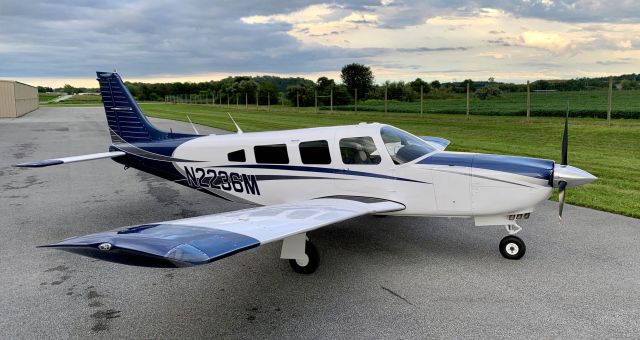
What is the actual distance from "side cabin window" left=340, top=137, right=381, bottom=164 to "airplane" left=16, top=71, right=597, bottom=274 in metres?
0.02

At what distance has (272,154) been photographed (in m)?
7.88

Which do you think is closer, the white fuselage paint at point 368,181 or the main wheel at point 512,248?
the white fuselage paint at point 368,181

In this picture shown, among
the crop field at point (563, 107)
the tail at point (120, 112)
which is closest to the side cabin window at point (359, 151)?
the tail at point (120, 112)

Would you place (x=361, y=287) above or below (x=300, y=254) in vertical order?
below

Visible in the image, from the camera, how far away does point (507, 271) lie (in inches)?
249

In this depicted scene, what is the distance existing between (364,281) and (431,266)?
1.08m

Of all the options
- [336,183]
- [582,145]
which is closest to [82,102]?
[582,145]

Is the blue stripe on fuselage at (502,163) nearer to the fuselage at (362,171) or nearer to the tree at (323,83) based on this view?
the fuselage at (362,171)

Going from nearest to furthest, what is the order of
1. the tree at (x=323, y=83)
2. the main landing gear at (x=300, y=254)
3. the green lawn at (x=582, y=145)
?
the main landing gear at (x=300, y=254)
the green lawn at (x=582, y=145)
the tree at (x=323, y=83)

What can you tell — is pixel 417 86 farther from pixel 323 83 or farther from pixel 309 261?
pixel 309 261

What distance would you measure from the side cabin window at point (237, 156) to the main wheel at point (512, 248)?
4.34m

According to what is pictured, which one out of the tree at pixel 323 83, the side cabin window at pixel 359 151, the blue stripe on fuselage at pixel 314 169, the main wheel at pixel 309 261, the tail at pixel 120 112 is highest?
the tree at pixel 323 83

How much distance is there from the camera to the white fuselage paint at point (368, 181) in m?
6.60

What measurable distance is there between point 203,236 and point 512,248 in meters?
4.43
